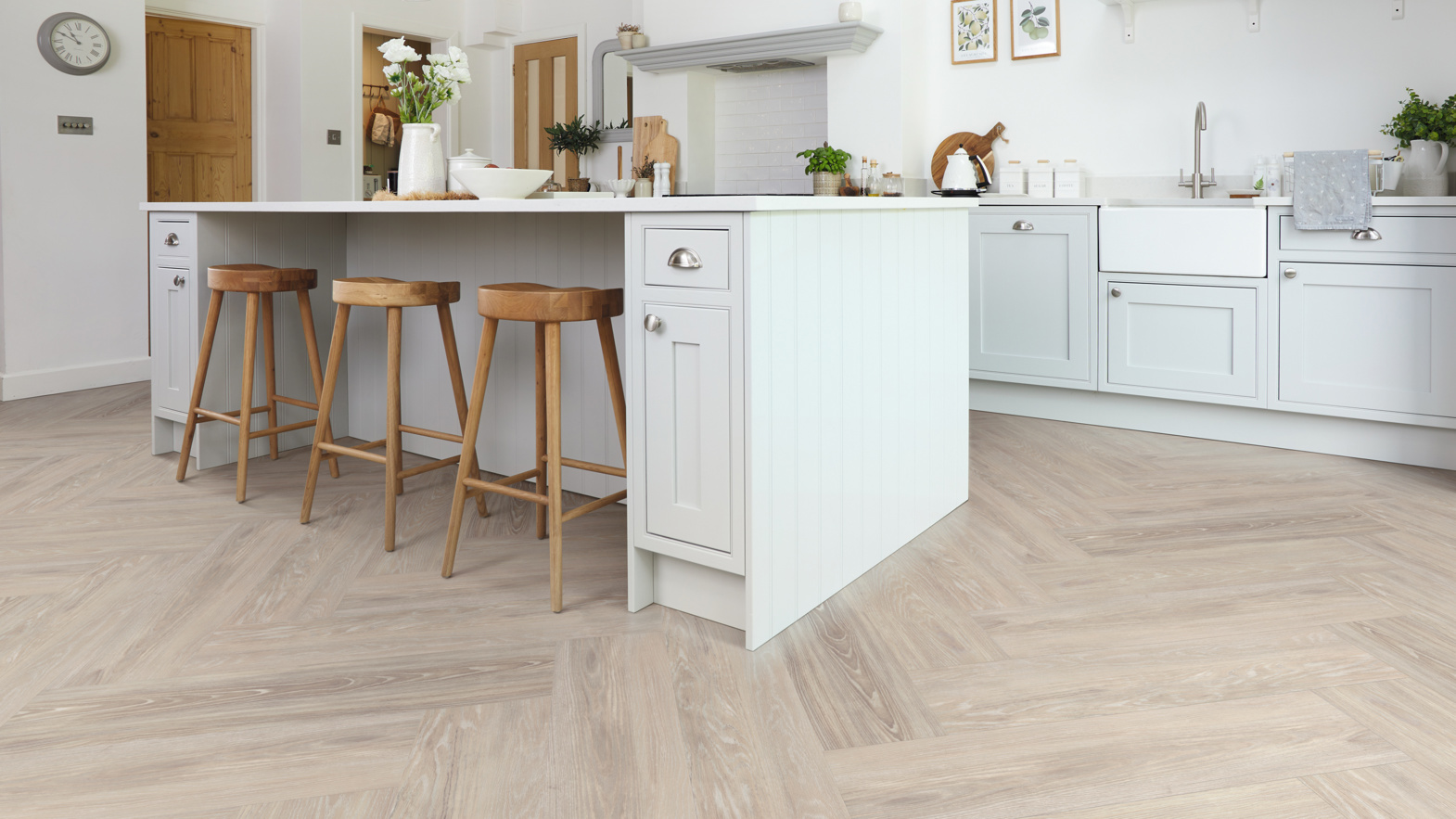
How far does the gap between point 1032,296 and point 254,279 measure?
3023mm

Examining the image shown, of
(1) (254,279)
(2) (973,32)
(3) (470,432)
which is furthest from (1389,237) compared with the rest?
(1) (254,279)

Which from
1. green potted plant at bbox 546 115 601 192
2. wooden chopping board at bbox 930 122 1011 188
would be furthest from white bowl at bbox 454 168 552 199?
green potted plant at bbox 546 115 601 192

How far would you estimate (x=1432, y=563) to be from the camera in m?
2.47

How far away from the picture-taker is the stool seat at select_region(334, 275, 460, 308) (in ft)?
8.57

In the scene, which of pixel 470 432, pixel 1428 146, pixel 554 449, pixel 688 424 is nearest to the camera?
pixel 688 424

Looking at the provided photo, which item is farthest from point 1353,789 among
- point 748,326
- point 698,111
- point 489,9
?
point 489,9

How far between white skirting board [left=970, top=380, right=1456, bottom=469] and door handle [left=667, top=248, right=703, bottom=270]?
2787 mm

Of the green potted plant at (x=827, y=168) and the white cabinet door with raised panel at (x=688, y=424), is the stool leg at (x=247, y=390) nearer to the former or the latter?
the white cabinet door with raised panel at (x=688, y=424)

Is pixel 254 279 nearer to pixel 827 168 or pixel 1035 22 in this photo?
pixel 827 168

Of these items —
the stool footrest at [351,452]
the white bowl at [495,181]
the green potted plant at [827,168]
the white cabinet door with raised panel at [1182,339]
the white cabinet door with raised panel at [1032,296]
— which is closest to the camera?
the white bowl at [495,181]

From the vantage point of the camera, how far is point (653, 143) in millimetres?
6055

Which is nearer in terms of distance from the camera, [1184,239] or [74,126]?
[1184,239]

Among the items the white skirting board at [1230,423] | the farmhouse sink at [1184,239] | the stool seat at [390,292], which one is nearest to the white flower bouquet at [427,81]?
the stool seat at [390,292]

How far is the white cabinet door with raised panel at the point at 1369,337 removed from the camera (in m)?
3.35
